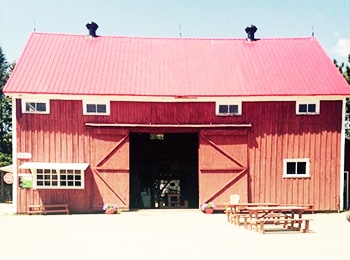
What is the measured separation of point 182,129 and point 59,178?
5.76m

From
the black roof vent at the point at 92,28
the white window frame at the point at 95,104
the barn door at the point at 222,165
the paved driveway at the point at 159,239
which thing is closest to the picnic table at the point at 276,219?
the paved driveway at the point at 159,239

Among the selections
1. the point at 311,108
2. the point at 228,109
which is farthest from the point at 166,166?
the point at 311,108

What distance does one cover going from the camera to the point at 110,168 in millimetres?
17422

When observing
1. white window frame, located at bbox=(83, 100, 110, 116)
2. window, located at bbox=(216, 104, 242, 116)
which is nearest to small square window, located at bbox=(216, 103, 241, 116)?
window, located at bbox=(216, 104, 242, 116)

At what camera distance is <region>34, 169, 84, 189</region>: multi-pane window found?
17.1 m

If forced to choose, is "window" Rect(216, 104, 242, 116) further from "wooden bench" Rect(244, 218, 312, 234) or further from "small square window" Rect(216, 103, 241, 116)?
"wooden bench" Rect(244, 218, 312, 234)

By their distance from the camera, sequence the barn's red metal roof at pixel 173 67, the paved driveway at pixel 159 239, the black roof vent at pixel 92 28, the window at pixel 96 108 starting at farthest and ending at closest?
the black roof vent at pixel 92 28 < the barn's red metal roof at pixel 173 67 < the window at pixel 96 108 < the paved driveway at pixel 159 239

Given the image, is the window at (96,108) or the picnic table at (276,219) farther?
the window at (96,108)

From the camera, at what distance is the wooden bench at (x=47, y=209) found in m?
17.0

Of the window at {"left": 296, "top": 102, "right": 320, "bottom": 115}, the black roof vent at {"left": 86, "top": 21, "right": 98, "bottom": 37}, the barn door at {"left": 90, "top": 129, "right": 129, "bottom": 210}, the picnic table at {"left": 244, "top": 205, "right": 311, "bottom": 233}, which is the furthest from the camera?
the black roof vent at {"left": 86, "top": 21, "right": 98, "bottom": 37}

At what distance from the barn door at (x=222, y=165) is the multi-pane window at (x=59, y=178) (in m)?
5.41

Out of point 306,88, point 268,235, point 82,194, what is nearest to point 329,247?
point 268,235

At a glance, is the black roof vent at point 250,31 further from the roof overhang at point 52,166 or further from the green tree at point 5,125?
the green tree at point 5,125

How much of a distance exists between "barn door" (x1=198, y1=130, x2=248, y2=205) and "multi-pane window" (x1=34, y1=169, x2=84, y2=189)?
5410 millimetres
